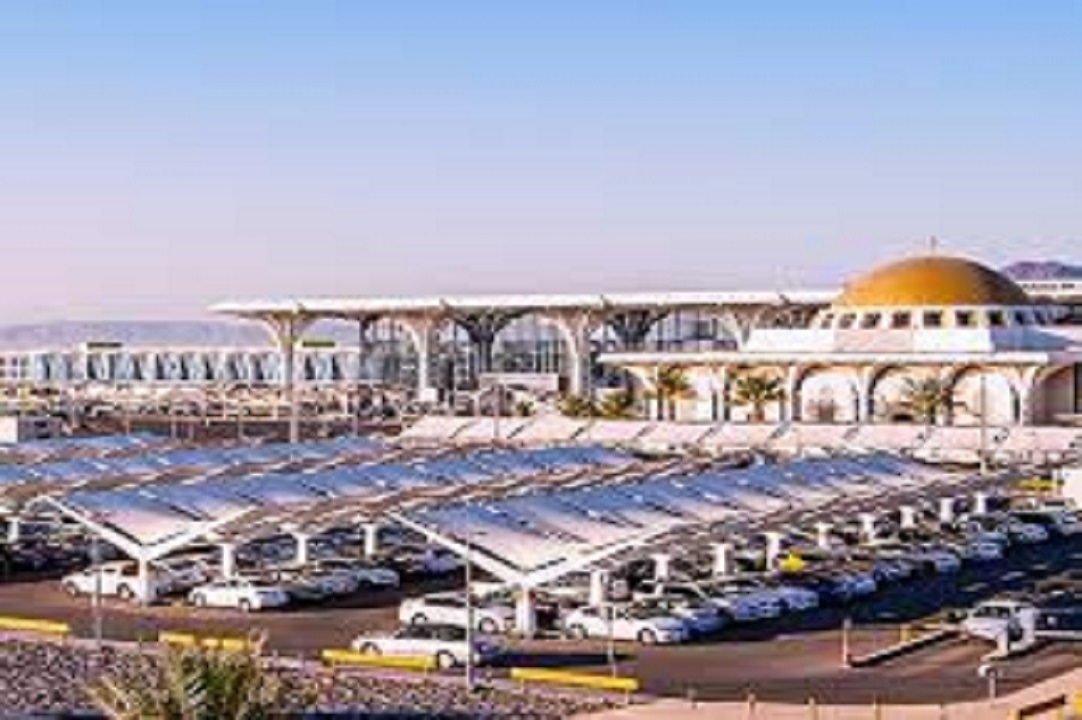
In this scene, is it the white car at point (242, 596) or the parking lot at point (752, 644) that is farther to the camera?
the white car at point (242, 596)

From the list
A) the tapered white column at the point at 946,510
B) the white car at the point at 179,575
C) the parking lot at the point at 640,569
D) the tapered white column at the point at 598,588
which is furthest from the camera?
the tapered white column at the point at 946,510

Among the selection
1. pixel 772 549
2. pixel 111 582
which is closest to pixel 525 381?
pixel 772 549

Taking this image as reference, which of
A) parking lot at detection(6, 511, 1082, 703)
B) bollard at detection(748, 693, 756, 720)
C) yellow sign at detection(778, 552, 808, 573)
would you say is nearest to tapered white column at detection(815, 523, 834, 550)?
yellow sign at detection(778, 552, 808, 573)

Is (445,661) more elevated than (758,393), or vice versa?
(758,393)

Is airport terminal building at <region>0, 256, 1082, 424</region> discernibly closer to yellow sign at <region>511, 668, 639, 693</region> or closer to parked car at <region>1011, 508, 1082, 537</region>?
parked car at <region>1011, 508, 1082, 537</region>

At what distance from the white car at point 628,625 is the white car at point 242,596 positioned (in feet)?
21.9

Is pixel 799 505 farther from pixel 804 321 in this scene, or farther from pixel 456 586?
pixel 804 321

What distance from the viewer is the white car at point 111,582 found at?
1646 inches

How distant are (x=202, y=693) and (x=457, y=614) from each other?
1497cm

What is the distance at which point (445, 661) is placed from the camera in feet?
109

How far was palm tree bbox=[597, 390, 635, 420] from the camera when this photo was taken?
9202cm

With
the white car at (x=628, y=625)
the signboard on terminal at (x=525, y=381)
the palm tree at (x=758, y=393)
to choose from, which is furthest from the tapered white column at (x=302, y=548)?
the signboard on terminal at (x=525, y=381)

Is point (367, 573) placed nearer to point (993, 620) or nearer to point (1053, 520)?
point (993, 620)

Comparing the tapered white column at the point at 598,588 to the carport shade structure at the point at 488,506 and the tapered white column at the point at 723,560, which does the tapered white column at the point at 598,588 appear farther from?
the tapered white column at the point at 723,560
